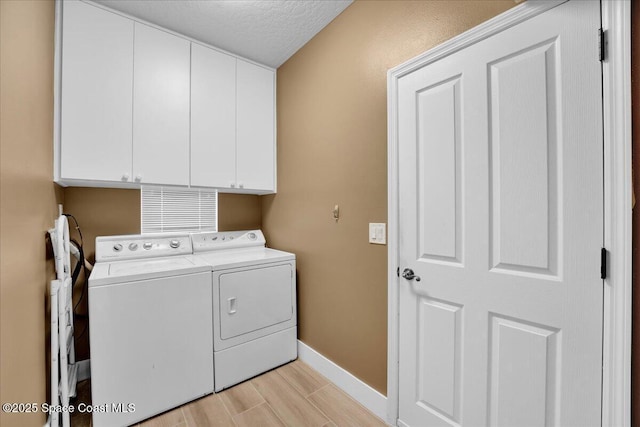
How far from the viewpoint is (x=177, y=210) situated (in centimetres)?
244

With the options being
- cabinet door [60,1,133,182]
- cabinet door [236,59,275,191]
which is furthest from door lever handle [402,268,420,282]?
cabinet door [60,1,133,182]

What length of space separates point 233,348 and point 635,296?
2.09 meters

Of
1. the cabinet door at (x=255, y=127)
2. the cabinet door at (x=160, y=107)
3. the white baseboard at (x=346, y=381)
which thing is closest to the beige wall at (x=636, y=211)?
the white baseboard at (x=346, y=381)

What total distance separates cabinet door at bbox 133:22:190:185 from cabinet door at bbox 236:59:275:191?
45 centimetres

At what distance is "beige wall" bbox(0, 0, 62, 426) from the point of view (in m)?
0.91

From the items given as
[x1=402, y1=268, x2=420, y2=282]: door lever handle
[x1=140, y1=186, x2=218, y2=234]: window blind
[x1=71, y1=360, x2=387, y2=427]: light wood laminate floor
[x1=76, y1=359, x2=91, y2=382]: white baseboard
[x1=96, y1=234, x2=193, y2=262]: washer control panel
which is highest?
[x1=140, y1=186, x2=218, y2=234]: window blind

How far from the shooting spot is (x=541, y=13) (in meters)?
1.03

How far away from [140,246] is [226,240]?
680mm

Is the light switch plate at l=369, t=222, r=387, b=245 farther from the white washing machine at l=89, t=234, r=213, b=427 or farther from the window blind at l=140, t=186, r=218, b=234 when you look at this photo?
the window blind at l=140, t=186, r=218, b=234

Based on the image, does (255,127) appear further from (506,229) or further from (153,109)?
(506,229)

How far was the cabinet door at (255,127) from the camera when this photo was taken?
2.42 metres

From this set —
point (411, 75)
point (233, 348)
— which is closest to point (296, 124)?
point (411, 75)

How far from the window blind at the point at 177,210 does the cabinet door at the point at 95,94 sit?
0.43 m

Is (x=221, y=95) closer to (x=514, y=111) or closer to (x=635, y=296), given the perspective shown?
(x=514, y=111)
